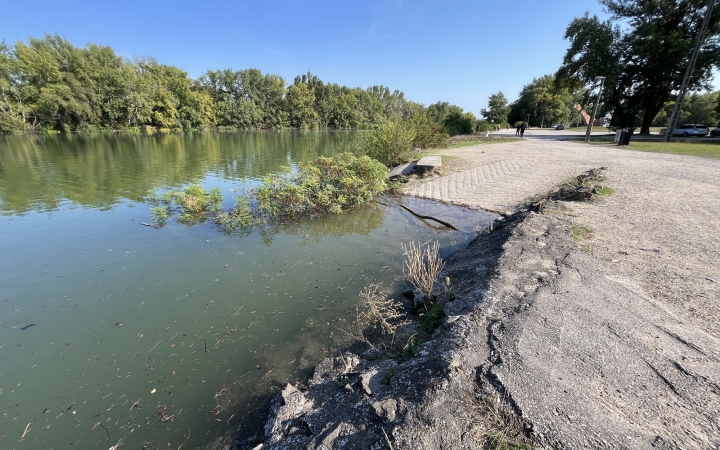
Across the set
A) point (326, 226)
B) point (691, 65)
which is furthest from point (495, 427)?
point (691, 65)

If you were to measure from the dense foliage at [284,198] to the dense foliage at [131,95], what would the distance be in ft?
30.8

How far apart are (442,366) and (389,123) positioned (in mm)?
16186

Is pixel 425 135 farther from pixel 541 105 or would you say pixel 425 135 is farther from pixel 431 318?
pixel 541 105

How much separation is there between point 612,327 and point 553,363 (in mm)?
1159

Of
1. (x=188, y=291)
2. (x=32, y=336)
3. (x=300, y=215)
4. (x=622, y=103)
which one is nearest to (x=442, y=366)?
(x=188, y=291)

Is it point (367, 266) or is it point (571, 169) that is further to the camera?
point (571, 169)

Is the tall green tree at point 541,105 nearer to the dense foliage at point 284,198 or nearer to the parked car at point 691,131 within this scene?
the parked car at point 691,131

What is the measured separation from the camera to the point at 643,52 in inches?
1057

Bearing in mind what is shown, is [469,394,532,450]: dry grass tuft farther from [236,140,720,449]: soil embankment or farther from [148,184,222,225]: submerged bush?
[148,184,222,225]: submerged bush

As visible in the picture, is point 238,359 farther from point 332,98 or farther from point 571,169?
point 332,98

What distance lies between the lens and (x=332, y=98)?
Answer: 93.0 meters

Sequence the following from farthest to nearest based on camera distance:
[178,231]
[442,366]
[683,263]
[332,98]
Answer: [332,98] < [178,231] < [683,263] < [442,366]

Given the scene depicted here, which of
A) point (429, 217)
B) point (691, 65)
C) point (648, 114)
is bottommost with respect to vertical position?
point (429, 217)

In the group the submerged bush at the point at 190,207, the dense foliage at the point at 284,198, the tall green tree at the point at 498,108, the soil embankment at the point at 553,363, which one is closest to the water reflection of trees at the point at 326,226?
the dense foliage at the point at 284,198
